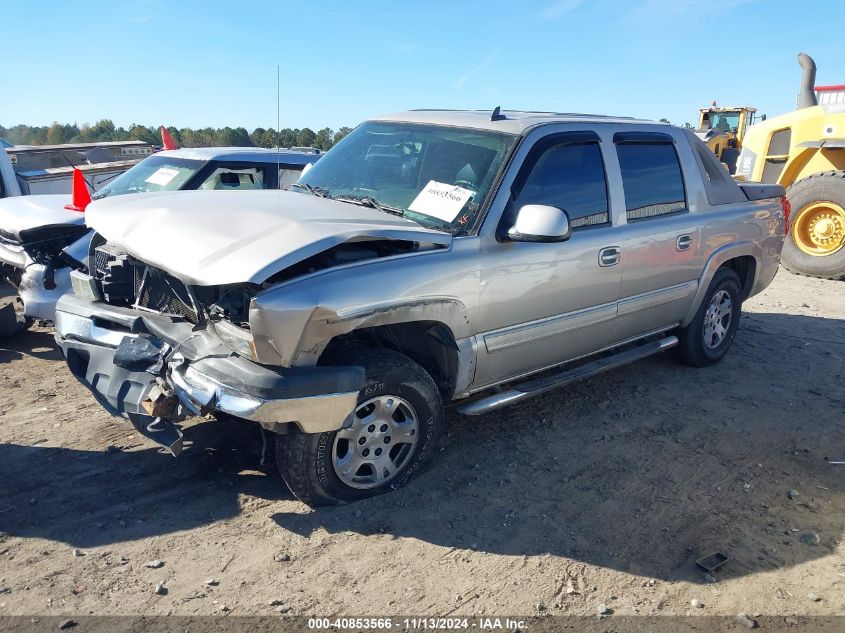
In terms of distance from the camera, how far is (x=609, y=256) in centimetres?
434

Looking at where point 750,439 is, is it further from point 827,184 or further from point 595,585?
point 827,184

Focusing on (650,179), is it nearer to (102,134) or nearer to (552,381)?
(552,381)

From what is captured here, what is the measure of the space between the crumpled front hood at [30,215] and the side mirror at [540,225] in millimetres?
3785

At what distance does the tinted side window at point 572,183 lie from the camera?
396cm

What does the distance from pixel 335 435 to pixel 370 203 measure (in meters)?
1.44

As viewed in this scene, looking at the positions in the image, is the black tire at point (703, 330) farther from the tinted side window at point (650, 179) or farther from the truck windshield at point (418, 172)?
the truck windshield at point (418, 172)

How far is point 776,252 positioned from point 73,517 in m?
5.91

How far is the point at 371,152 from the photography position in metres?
4.42

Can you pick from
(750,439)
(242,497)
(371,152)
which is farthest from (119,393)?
(750,439)

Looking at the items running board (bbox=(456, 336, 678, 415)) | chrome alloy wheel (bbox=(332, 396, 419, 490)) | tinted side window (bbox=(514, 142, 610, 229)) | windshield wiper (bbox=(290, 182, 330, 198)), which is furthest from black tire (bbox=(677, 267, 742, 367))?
windshield wiper (bbox=(290, 182, 330, 198))

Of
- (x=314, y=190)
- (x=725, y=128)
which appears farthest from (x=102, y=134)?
(x=314, y=190)

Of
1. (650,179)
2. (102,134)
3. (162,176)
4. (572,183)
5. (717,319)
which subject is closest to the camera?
(572,183)

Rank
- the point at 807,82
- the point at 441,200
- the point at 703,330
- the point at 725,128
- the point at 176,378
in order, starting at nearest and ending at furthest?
the point at 176,378, the point at 441,200, the point at 703,330, the point at 807,82, the point at 725,128

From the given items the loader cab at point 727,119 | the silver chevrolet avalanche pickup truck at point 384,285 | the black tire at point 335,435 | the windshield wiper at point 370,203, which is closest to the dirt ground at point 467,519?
the black tire at point 335,435
